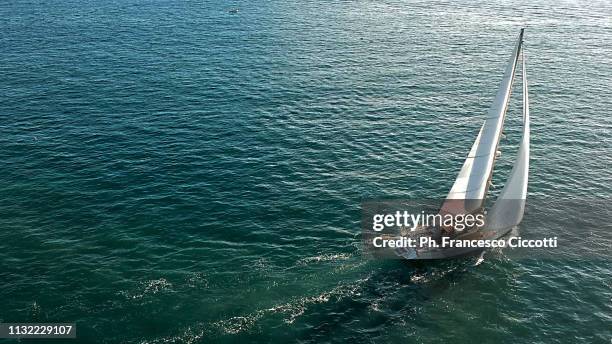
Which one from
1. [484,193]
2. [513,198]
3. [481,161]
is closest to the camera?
[481,161]

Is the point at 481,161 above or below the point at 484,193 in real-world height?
above

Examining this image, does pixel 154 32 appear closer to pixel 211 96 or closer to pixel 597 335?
pixel 211 96

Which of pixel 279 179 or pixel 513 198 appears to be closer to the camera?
pixel 513 198

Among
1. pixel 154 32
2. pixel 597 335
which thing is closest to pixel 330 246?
pixel 597 335

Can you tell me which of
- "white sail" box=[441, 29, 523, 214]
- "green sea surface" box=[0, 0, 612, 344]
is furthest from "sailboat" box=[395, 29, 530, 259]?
"green sea surface" box=[0, 0, 612, 344]

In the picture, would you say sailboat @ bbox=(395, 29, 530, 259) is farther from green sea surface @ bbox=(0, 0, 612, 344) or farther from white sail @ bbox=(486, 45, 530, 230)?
green sea surface @ bbox=(0, 0, 612, 344)

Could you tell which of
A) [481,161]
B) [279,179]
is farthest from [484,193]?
[279,179]

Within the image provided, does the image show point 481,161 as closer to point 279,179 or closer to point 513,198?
point 513,198
